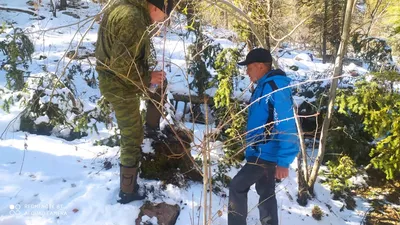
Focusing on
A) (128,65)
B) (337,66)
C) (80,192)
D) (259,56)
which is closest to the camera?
(128,65)

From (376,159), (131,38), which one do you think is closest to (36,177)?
(131,38)

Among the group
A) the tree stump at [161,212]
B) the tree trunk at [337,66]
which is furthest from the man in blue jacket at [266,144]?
the tree trunk at [337,66]

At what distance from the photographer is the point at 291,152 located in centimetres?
253

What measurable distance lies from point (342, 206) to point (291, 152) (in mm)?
2169

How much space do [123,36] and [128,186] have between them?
1.38 meters

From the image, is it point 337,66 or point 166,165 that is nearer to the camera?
point 166,165

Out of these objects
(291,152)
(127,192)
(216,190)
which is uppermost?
(291,152)

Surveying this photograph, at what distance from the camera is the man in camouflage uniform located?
2.27 metres

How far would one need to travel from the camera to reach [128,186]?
9.00 ft

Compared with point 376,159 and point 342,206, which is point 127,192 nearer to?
point 342,206

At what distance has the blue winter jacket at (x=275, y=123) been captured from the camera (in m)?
2.48

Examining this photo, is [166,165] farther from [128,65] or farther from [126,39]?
[126,39]

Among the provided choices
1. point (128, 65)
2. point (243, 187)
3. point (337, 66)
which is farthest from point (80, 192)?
point (337, 66)

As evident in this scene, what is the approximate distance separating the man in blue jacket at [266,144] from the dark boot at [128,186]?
0.91 meters
